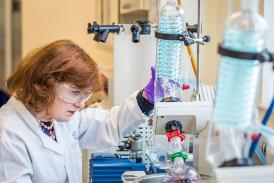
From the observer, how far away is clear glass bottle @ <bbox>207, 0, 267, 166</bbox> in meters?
0.85

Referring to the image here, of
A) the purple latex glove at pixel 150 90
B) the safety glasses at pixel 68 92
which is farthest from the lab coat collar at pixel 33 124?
the purple latex glove at pixel 150 90

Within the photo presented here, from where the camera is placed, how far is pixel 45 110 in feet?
5.67

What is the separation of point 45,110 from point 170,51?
54 cm

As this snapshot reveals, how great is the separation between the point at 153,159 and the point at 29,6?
3170 millimetres

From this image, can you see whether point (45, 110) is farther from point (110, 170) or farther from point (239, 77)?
point (239, 77)

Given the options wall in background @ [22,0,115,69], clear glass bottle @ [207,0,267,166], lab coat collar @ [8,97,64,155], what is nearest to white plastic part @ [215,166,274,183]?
clear glass bottle @ [207,0,267,166]

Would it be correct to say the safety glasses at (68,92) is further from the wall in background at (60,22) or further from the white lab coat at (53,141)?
the wall in background at (60,22)

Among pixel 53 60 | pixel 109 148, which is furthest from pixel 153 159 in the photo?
pixel 53 60

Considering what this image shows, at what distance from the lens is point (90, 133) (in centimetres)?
205

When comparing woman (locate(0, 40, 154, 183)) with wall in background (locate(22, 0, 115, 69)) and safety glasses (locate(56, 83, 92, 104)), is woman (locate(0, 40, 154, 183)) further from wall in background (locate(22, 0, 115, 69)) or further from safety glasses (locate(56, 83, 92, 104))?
wall in background (locate(22, 0, 115, 69))

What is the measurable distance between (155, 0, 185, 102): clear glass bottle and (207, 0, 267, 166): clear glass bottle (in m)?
0.57

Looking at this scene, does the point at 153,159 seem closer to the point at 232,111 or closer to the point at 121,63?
the point at 121,63

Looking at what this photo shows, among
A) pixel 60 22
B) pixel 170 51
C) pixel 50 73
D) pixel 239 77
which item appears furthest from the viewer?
pixel 60 22

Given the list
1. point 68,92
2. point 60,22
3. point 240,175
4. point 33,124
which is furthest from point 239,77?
point 60,22
